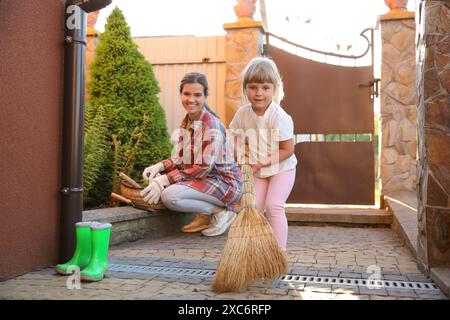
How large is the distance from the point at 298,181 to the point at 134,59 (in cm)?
245

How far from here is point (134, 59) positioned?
17.0 ft

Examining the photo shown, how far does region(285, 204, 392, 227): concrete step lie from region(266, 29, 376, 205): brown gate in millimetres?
435

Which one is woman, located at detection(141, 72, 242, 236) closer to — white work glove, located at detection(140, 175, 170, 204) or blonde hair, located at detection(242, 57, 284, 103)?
white work glove, located at detection(140, 175, 170, 204)

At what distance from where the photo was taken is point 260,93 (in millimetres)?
2984

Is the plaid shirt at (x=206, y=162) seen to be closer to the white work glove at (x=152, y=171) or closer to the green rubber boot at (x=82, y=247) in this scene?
the white work glove at (x=152, y=171)

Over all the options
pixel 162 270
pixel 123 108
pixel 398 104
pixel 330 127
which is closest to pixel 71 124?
pixel 162 270

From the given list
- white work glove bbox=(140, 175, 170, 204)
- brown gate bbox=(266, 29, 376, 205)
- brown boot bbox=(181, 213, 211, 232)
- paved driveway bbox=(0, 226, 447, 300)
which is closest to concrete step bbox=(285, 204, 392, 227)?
brown gate bbox=(266, 29, 376, 205)

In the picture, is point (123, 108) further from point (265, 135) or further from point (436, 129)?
point (436, 129)

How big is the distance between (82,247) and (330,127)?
377 cm

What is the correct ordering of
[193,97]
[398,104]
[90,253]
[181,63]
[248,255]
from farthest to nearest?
1. [181,63]
2. [398,104]
3. [193,97]
4. [90,253]
5. [248,255]

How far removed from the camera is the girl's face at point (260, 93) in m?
2.98

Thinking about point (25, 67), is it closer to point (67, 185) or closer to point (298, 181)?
point (67, 185)

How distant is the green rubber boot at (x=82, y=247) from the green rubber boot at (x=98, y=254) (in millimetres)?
86
